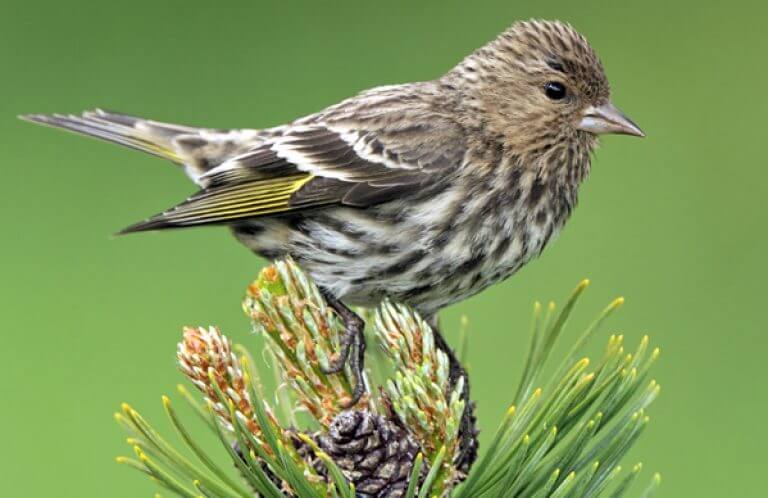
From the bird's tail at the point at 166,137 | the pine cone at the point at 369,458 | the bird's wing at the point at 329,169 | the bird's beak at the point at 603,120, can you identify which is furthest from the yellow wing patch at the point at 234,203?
the pine cone at the point at 369,458

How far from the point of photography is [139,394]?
184 inches

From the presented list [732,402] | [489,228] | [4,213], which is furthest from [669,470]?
[4,213]

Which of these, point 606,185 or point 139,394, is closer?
point 139,394

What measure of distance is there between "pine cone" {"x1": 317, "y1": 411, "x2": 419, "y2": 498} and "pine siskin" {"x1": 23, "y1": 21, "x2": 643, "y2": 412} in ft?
2.75

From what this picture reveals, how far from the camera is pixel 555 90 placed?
355 centimetres

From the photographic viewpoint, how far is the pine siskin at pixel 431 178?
329 cm

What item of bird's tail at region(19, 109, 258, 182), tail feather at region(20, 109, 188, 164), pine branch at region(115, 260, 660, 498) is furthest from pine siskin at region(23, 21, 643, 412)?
pine branch at region(115, 260, 660, 498)

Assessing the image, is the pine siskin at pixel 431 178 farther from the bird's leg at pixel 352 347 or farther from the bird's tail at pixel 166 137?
the bird's tail at pixel 166 137

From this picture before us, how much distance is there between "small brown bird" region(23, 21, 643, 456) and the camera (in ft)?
10.8

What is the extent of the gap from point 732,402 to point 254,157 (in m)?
2.08

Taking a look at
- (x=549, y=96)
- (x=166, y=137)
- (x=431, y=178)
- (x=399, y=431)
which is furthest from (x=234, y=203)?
(x=399, y=431)

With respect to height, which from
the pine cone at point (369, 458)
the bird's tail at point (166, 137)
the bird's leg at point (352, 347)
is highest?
the bird's tail at point (166, 137)

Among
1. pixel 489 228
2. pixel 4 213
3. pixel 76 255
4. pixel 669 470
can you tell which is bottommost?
pixel 669 470

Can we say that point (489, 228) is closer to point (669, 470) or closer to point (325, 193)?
point (325, 193)
